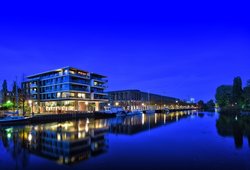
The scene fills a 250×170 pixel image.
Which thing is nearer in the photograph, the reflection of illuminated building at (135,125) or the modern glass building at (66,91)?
the reflection of illuminated building at (135,125)

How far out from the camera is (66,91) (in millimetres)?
102062

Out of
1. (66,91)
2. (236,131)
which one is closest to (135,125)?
(236,131)

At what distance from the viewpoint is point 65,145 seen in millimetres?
28516

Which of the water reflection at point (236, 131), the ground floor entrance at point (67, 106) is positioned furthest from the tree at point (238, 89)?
the water reflection at point (236, 131)

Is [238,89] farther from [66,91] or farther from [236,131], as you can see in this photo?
[236,131]

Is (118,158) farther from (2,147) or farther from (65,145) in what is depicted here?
(2,147)

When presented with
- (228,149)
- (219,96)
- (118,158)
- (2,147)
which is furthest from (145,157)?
(219,96)

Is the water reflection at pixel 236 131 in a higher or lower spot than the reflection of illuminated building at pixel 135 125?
higher

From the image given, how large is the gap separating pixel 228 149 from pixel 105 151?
1361cm

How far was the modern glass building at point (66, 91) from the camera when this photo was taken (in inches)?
4050

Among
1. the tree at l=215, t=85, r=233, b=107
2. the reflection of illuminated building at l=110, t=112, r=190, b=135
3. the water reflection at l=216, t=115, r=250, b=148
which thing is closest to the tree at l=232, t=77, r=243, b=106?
the tree at l=215, t=85, r=233, b=107

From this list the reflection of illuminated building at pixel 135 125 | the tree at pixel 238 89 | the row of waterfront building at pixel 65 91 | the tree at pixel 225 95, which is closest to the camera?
the reflection of illuminated building at pixel 135 125

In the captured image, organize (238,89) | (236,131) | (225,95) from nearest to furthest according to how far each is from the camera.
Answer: (236,131) < (238,89) < (225,95)

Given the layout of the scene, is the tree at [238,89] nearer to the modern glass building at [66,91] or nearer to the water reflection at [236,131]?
the modern glass building at [66,91]
